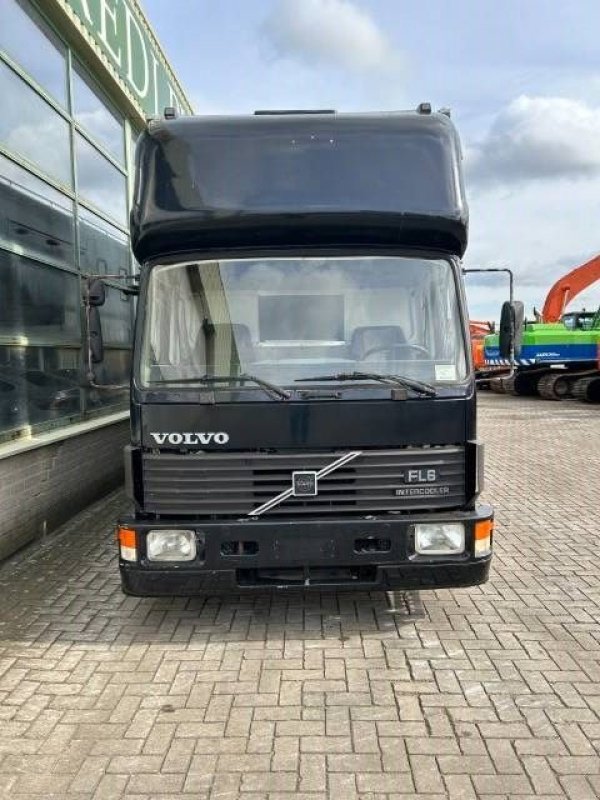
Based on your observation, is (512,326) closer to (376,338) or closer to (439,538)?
(376,338)

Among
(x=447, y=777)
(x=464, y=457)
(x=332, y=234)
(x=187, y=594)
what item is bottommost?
(x=447, y=777)

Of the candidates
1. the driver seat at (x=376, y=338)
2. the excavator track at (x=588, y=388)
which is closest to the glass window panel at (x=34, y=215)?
the driver seat at (x=376, y=338)

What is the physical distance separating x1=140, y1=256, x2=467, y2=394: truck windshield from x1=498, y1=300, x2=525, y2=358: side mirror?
1027 millimetres

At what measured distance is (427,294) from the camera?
4.09m

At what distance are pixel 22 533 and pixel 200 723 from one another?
315cm

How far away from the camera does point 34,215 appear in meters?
6.46

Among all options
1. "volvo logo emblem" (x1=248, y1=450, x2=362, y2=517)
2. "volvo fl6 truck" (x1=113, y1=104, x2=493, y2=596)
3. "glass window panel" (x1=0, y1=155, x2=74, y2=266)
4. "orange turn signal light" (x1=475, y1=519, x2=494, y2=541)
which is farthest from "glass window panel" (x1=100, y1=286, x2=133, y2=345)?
"orange turn signal light" (x1=475, y1=519, x2=494, y2=541)

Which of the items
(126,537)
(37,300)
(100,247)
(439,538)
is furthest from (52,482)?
(439,538)

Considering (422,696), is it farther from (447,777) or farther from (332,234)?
(332,234)

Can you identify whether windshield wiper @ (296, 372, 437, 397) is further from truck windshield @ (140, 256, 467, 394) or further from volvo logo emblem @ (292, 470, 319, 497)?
volvo logo emblem @ (292, 470, 319, 497)

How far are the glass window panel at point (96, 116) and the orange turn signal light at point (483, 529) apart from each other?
6380 mm

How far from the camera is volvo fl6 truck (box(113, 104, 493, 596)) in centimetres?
379

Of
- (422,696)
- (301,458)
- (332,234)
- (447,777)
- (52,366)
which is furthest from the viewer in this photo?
(52,366)

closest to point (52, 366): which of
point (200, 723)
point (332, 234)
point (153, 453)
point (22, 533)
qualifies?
point (22, 533)
